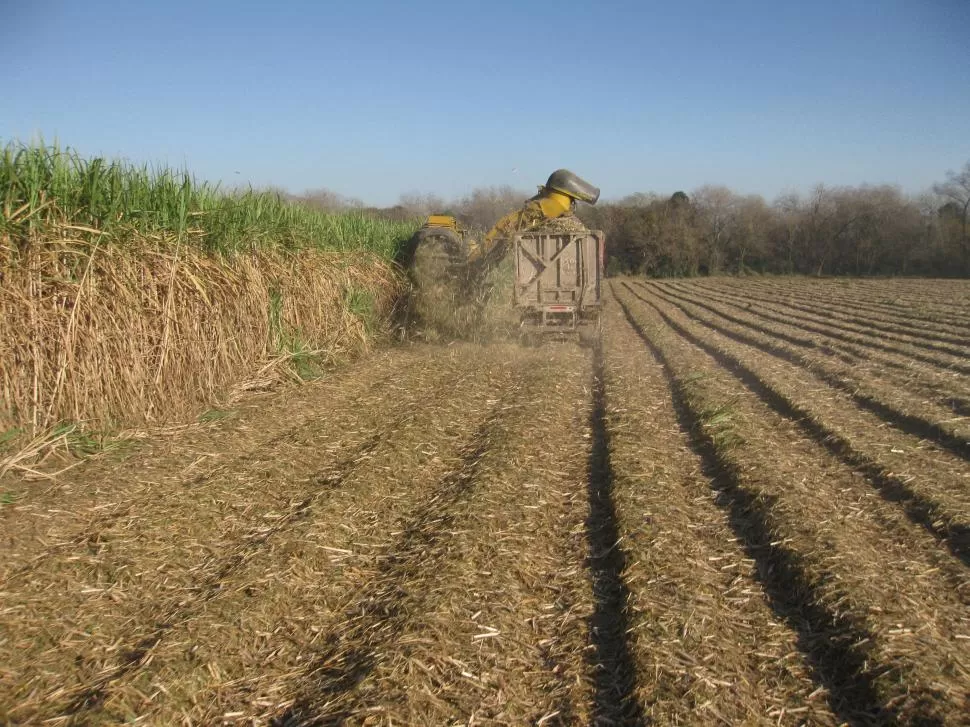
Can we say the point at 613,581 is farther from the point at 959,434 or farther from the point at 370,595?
the point at 959,434

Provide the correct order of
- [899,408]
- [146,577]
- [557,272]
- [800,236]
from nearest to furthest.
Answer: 1. [146,577]
2. [899,408]
3. [557,272]
4. [800,236]

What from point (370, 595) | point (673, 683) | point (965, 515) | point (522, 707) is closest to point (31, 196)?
point (370, 595)

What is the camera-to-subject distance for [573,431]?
8445 millimetres

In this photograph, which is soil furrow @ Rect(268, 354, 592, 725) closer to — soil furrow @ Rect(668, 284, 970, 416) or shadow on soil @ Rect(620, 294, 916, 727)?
shadow on soil @ Rect(620, 294, 916, 727)

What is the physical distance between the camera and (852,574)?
4.57 m

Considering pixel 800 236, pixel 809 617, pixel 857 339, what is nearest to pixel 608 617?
pixel 809 617

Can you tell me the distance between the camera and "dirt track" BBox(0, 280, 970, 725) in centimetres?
354

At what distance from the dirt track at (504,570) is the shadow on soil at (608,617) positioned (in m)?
0.02

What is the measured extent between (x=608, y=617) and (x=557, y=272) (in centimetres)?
1130

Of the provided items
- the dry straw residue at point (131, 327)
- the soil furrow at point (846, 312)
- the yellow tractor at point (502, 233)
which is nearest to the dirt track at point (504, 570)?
the dry straw residue at point (131, 327)

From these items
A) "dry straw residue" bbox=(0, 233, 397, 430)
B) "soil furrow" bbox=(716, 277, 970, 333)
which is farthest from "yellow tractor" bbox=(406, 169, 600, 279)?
"soil furrow" bbox=(716, 277, 970, 333)

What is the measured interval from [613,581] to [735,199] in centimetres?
6311

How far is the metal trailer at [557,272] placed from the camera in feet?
49.0

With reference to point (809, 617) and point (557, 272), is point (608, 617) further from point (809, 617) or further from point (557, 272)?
point (557, 272)
